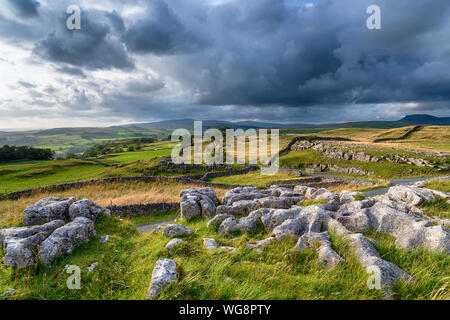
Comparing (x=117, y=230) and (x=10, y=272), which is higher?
(x=10, y=272)

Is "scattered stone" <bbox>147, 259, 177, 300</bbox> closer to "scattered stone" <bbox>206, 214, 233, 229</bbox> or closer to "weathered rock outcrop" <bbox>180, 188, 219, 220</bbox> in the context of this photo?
"scattered stone" <bbox>206, 214, 233, 229</bbox>

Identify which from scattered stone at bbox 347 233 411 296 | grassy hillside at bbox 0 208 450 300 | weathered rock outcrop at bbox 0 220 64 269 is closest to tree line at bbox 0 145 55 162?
weathered rock outcrop at bbox 0 220 64 269

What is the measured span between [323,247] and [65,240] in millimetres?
9496

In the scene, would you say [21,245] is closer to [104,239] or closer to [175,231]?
[104,239]

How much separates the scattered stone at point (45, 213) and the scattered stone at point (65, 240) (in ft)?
9.97

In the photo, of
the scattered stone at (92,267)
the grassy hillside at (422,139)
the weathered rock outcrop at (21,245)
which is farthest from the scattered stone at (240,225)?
the grassy hillside at (422,139)

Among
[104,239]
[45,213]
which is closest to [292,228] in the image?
[104,239]

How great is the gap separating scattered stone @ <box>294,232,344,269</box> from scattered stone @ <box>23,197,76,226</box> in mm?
12731

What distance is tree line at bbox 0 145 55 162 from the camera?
93.8 m

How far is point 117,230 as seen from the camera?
10961 millimetres

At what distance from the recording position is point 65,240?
7.69 m
